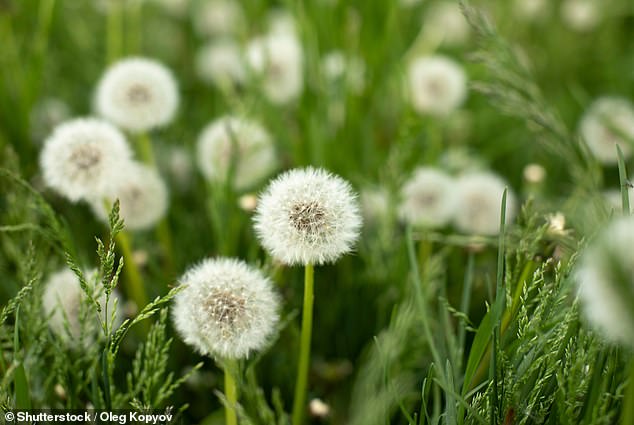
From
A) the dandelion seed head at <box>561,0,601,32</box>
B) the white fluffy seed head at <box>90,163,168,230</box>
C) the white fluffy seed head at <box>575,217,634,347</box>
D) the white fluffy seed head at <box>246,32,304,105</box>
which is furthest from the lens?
the dandelion seed head at <box>561,0,601,32</box>

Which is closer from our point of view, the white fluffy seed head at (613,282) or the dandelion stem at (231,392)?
the white fluffy seed head at (613,282)

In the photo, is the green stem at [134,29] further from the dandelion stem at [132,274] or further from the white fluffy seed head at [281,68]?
the dandelion stem at [132,274]

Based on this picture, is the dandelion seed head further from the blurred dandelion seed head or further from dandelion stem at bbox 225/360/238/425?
dandelion stem at bbox 225/360/238/425

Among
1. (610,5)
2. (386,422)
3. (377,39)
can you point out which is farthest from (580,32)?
(386,422)

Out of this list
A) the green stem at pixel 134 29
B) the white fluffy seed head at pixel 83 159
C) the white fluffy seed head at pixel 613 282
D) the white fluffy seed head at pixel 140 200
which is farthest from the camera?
the green stem at pixel 134 29

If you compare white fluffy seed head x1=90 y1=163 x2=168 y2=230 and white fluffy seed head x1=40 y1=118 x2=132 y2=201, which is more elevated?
white fluffy seed head x1=40 y1=118 x2=132 y2=201

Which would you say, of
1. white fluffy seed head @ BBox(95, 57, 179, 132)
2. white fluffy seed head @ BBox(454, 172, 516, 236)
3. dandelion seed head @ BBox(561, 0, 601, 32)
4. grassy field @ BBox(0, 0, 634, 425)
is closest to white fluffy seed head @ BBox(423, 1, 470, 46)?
grassy field @ BBox(0, 0, 634, 425)

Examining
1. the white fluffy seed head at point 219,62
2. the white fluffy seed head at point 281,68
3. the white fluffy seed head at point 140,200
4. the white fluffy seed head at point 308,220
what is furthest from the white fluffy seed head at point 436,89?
the white fluffy seed head at point 308,220

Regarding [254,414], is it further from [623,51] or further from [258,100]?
[623,51]
